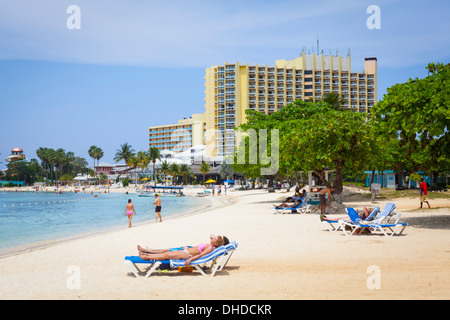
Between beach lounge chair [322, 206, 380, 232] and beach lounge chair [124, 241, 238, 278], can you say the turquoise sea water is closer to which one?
beach lounge chair [124, 241, 238, 278]

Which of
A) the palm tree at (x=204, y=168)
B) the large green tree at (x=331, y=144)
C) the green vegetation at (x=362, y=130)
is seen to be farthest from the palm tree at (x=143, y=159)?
the large green tree at (x=331, y=144)

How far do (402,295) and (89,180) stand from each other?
552ft

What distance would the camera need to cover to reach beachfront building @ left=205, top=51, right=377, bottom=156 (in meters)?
135

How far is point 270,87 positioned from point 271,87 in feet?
0.99

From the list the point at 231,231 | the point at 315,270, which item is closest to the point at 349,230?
the point at 231,231

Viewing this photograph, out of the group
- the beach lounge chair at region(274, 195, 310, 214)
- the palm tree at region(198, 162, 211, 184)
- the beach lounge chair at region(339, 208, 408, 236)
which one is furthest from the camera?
the palm tree at region(198, 162, 211, 184)

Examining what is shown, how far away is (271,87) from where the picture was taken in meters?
138

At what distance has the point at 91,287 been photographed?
790cm

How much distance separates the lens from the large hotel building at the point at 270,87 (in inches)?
5310

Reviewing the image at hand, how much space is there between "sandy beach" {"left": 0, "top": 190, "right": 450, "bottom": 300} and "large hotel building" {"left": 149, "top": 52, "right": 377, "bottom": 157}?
119 m

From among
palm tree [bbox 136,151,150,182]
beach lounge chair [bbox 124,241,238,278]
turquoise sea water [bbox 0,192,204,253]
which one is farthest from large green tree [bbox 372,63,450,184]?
palm tree [bbox 136,151,150,182]

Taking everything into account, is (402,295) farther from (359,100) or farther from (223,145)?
(359,100)

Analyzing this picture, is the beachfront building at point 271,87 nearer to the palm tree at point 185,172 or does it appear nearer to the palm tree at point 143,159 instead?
the palm tree at point 185,172

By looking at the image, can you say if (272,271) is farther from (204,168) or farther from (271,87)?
(271,87)
